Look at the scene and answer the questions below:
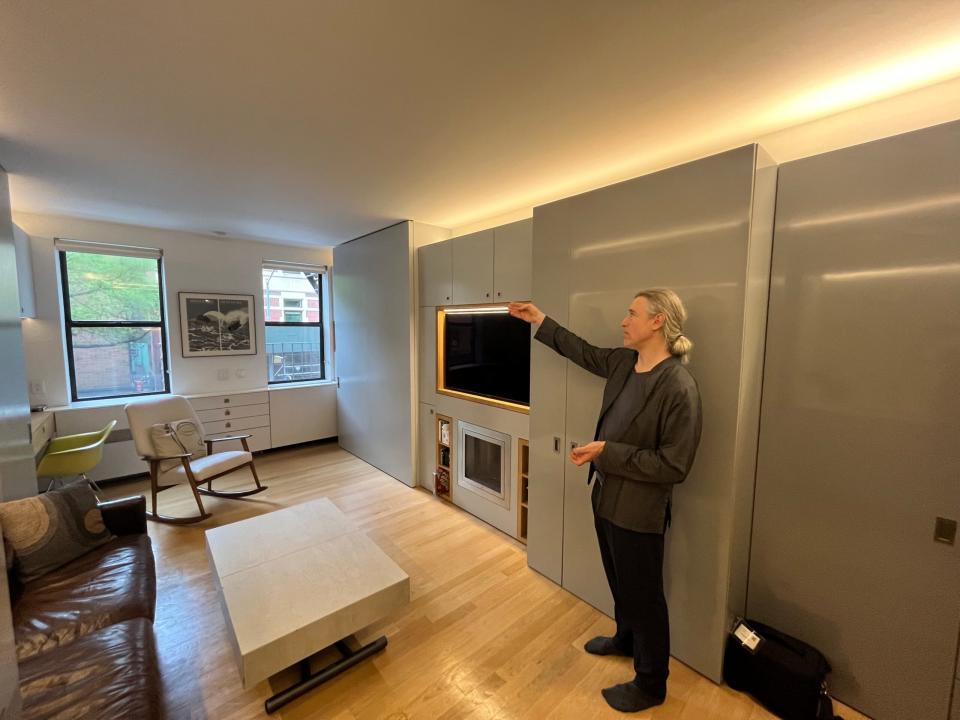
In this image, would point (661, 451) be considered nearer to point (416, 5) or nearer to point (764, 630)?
point (764, 630)

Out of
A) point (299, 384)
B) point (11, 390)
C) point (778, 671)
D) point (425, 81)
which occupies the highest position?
point (425, 81)

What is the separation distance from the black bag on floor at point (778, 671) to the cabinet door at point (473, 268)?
2.32 metres

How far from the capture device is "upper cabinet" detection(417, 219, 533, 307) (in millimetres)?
2617

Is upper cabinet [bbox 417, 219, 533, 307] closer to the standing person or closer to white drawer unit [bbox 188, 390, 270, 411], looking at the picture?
the standing person

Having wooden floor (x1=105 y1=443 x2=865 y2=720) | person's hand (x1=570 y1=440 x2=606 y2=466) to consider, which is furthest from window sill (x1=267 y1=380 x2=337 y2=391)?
person's hand (x1=570 y1=440 x2=606 y2=466)

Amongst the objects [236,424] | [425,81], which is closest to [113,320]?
[236,424]

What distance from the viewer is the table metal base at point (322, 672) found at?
161cm

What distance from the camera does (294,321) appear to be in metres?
5.07

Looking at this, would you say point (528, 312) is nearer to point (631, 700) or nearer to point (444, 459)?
point (631, 700)

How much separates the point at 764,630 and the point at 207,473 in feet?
12.4

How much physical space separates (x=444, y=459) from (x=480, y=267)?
1.75 metres

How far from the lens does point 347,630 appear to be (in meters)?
1.66

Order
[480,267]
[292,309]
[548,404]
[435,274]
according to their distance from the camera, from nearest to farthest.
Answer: [548,404], [480,267], [435,274], [292,309]

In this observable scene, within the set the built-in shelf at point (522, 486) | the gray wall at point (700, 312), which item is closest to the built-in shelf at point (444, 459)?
the built-in shelf at point (522, 486)
